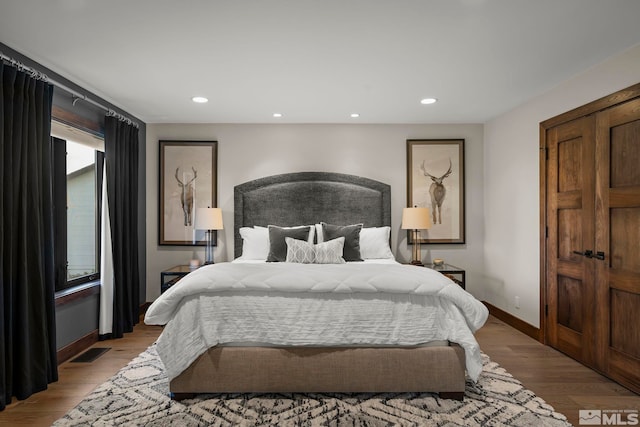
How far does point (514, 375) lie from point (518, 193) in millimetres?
2063

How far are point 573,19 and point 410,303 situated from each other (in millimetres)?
2019

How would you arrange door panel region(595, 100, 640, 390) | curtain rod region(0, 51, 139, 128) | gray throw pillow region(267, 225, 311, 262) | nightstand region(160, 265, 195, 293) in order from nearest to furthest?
curtain rod region(0, 51, 139, 128)
door panel region(595, 100, 640, 390)
gray throw pillow region(267, 225, 311, 262)
nightstand region(160, 265, 195, 293)

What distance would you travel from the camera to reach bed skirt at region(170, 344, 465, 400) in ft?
8.29

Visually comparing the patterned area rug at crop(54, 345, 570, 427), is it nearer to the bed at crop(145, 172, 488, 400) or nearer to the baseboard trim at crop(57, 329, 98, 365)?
the bed at crop(145, 172, 488, 400)

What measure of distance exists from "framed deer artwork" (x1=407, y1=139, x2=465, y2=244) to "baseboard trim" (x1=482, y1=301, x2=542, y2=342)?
96 centimetres

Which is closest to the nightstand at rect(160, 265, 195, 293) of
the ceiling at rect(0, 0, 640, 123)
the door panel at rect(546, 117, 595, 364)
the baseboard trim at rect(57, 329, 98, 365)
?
the baseboard trim at rect(57, 329, 98, 365)

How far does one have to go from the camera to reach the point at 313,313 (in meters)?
2.56

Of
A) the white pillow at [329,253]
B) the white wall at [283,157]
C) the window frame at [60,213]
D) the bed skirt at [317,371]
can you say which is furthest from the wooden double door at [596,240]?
the window frame at [60,213]

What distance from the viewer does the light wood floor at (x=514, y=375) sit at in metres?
2.47

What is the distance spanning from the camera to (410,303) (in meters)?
2.56

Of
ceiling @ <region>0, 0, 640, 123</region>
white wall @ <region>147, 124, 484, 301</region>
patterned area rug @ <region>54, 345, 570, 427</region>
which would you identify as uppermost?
ceiling @ <region>0, 0, 640, 123</region>

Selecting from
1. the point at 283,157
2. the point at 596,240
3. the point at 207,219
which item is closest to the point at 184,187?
the point at 207,219

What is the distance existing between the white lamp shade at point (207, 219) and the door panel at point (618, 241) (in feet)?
12.5

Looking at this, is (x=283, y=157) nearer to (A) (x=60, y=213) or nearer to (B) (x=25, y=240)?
(A) (x=60, y=213)
